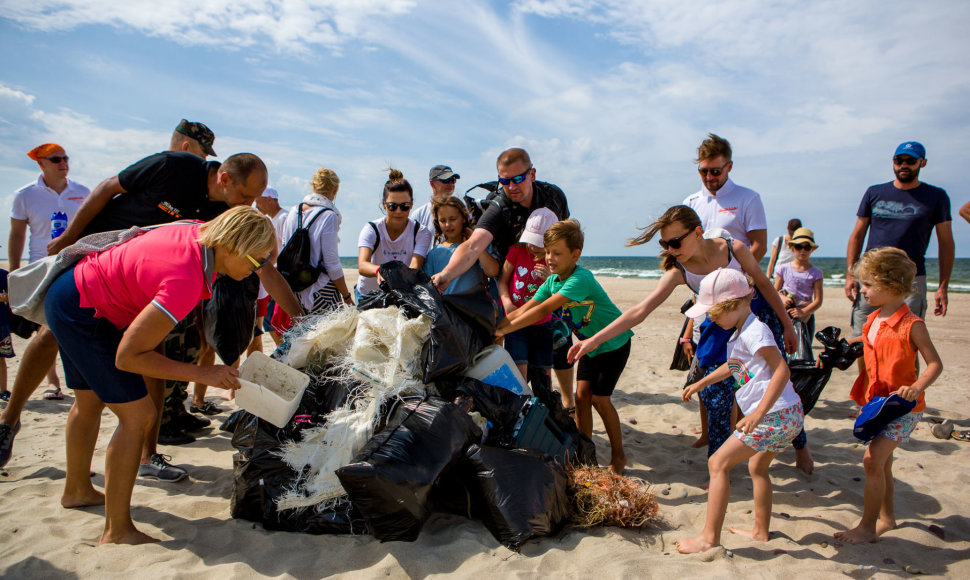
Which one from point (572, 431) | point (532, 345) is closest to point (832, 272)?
point (532, 345)

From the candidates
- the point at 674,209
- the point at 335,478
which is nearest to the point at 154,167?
the point at 335,478

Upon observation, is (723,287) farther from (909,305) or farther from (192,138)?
(192,138)

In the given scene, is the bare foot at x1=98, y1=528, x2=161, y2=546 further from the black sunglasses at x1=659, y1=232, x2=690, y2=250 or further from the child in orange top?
the child in orange top

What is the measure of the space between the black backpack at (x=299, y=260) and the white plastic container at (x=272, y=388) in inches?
61.4

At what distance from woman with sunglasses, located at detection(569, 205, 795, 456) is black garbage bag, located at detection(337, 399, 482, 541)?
35.5 inches

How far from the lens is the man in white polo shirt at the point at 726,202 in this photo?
3.68 metres

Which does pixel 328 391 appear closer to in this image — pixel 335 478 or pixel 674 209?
pixel 335 478

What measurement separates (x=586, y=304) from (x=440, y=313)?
1041 millimetres

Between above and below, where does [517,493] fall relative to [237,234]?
below

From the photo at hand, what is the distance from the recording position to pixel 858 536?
2686 millimetres

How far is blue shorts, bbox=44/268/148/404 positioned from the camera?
2418 millimetres

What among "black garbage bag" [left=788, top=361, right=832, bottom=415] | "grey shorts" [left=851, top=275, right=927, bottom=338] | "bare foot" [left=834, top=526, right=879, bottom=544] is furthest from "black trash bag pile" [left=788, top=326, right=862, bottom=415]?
"grey shorts" [left=851, top=275, right=927, bottom=338]

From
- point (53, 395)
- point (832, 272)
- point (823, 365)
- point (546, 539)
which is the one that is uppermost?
point (832, 272)

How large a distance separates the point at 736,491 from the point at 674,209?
5.72 ft
